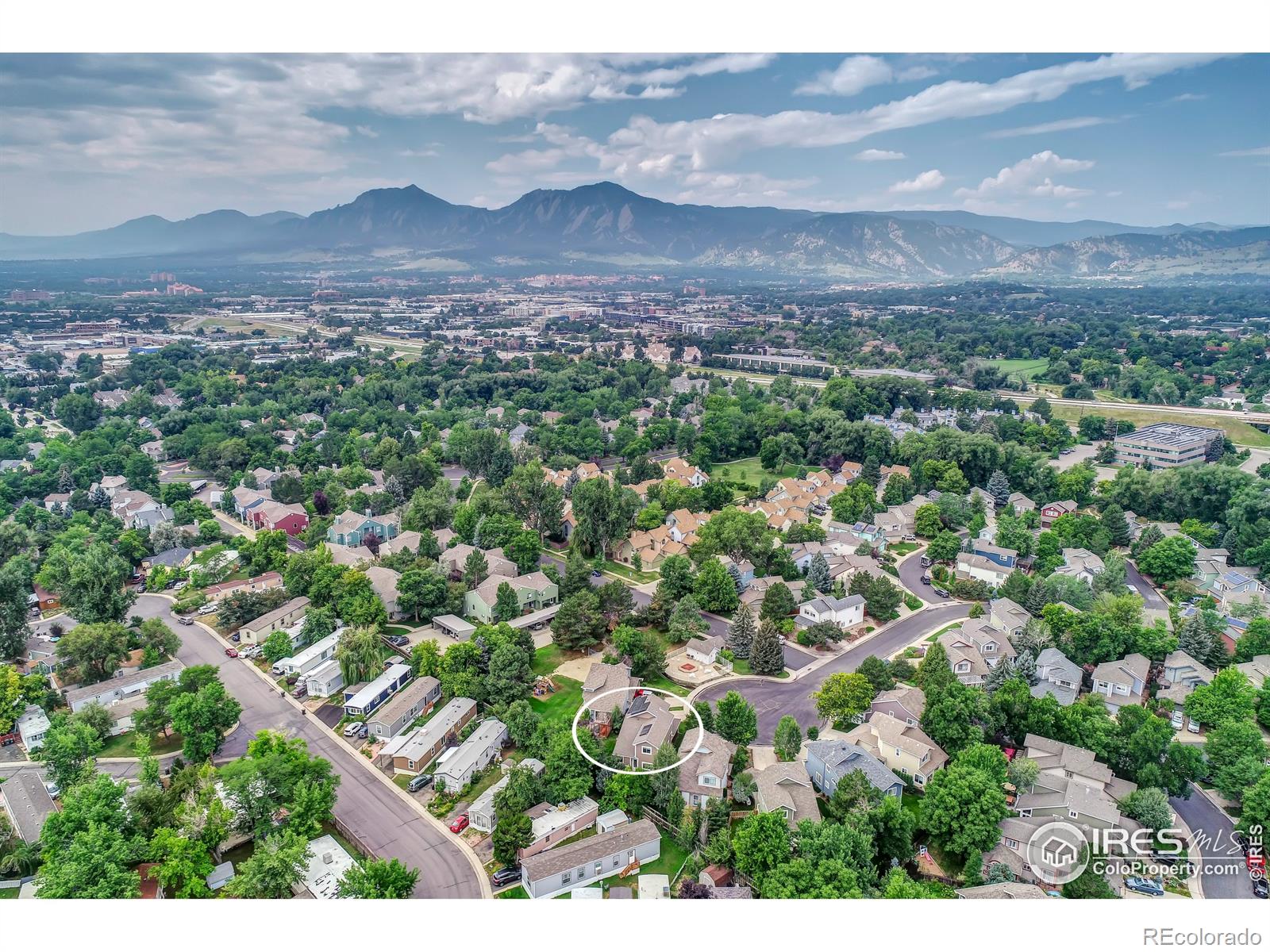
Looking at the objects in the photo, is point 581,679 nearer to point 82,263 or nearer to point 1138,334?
point 1138,334

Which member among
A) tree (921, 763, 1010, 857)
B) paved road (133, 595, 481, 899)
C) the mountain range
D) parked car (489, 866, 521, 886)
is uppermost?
the mountain range

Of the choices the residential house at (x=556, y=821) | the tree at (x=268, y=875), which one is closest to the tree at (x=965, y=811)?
the residential house at (x=556, y=821)

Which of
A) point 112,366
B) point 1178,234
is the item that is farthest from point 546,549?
point 1178,234

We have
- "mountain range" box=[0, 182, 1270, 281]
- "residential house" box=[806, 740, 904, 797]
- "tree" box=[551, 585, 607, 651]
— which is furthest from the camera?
"mountain range" box=[0, 182, 1270, 281]

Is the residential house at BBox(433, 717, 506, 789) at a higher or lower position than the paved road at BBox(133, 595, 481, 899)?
higher

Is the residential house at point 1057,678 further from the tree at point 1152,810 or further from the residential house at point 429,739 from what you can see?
the residential house at point 429,739

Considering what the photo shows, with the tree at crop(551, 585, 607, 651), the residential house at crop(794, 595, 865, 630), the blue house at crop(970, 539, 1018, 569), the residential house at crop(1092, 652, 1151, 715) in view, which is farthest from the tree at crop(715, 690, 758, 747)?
the blue house at crop(970, 539, 1018, 569)

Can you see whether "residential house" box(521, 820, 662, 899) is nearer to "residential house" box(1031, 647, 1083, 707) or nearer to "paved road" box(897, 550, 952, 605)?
"residential house" box(1031, 647, 1083, 707)
